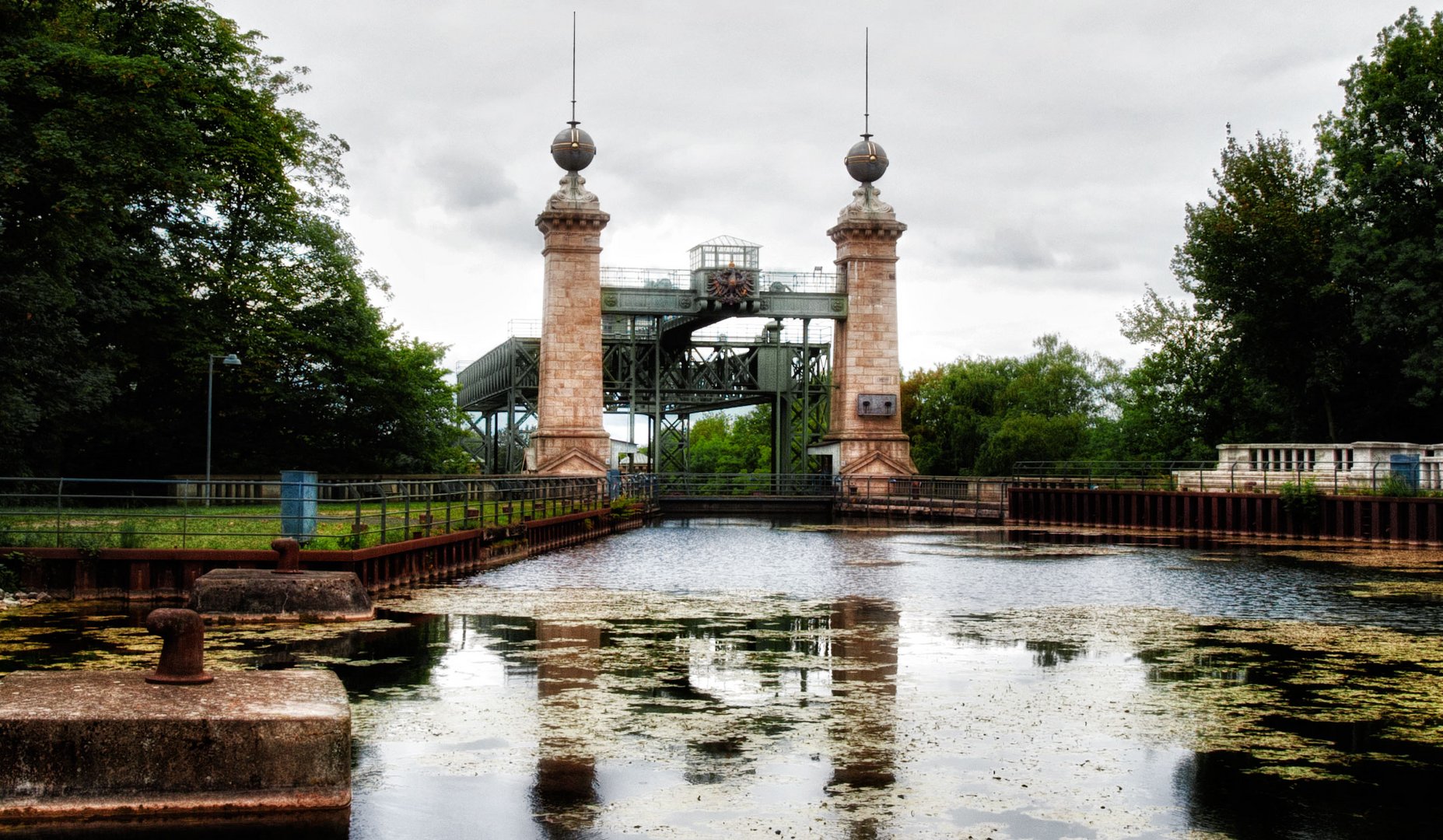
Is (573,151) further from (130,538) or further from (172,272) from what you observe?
(130,538)

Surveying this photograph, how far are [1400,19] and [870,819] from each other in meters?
46.3

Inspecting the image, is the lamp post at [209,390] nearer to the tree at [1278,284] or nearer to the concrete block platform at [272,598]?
the concrete block platform at [272,598]

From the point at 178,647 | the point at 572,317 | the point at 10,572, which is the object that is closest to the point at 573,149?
the point at 572,317

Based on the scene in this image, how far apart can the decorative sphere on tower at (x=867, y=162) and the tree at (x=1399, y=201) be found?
67.7ft

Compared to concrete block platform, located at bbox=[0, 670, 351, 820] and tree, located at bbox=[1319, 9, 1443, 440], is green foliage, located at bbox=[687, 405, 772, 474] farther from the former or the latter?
concrete block platform, located at bbox=[0, 670, 351, 820]

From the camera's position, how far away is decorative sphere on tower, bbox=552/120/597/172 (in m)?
59.8

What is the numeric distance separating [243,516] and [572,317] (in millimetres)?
39859

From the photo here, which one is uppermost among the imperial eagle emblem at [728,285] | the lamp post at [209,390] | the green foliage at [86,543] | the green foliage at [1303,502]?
the imperial eagle emblem at [728,285]

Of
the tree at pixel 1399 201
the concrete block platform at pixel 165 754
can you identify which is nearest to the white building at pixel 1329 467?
the tree at pixel 1399 201

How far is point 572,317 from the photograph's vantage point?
59.6 meters

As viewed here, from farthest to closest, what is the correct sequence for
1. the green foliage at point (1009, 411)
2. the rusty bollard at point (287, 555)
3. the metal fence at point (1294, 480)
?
the green foliage at point (1009, 411) → the metal fence at point (1294, 480) → the rusty bollard at point (287, 555)

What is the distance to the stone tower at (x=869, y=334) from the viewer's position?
6231 centimetres

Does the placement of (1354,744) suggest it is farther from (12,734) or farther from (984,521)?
(984,521)

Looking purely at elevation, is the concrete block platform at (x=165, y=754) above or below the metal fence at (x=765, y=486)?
below
